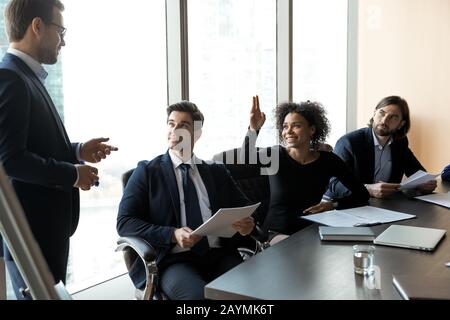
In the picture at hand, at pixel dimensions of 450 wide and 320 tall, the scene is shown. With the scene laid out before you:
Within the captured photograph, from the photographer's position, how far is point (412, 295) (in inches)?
42.8

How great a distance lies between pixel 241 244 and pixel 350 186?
753 mm

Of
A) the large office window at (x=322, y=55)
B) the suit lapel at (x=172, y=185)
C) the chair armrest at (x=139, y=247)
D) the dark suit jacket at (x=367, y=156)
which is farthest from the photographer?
the large office window at (x=322, y=55)

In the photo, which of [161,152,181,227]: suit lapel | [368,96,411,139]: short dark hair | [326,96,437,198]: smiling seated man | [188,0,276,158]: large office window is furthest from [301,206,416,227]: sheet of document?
[188,0,276,158]: large office window

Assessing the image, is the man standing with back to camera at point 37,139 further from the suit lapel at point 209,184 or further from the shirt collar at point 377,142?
the shirt collar at point 377,142

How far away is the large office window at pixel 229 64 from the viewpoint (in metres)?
3.26

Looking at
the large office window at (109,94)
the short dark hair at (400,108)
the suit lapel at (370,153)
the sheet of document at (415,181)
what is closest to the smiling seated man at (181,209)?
the large office window at (109,94)

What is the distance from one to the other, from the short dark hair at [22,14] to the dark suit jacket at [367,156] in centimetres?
213

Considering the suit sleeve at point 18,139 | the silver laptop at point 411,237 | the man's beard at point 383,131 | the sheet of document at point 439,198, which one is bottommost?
the sheet of document at point 439,198

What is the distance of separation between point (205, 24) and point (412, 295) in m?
2.70

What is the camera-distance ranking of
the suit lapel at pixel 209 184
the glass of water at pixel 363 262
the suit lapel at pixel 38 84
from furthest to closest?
the suit lapel at pixel 209 184 < the suit lapel at pixel 38 84 < the glass of water at pixel 363 262

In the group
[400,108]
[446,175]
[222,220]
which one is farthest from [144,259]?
[446,175]

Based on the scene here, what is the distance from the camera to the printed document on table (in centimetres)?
166

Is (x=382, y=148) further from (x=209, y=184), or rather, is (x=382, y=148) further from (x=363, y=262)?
(x=363, y=262)

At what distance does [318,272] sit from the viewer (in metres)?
1.30
